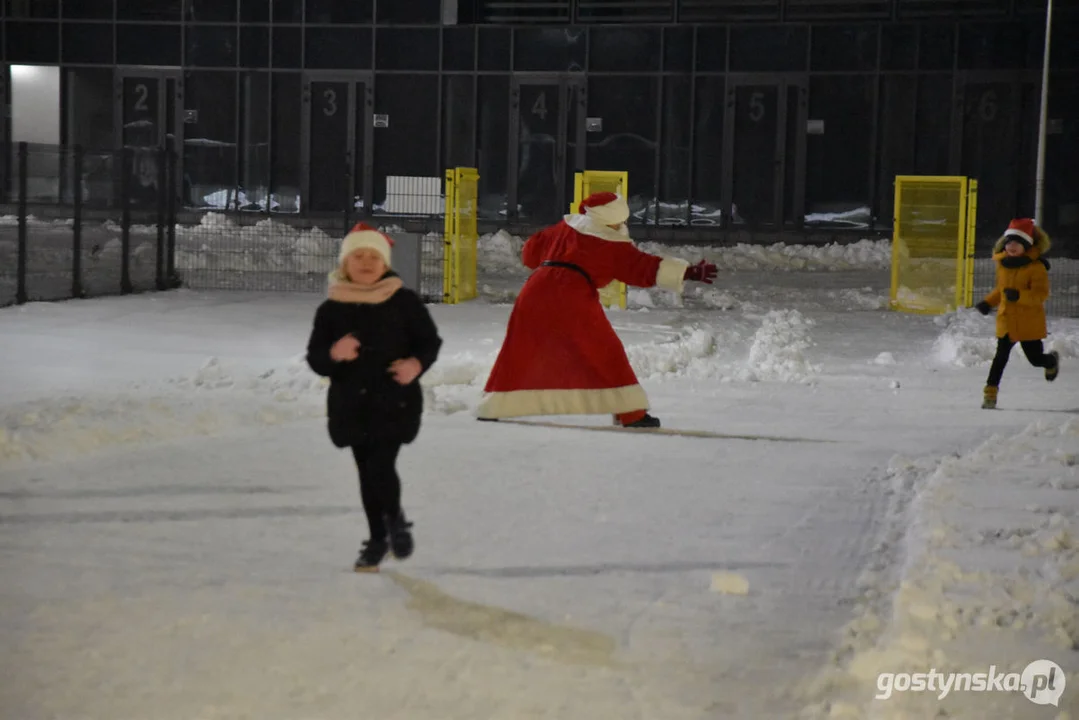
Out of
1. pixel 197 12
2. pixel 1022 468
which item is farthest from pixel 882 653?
pixel 197 12

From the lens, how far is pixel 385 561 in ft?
22.0

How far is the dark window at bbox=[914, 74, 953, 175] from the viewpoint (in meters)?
31.3

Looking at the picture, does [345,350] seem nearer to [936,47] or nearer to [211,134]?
[936,47]

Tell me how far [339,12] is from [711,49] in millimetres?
7870

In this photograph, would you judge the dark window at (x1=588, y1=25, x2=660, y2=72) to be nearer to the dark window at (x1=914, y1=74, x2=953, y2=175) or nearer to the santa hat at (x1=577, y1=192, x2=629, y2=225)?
the dark window at (x1=914, y1=74, x2=953, y2=175)

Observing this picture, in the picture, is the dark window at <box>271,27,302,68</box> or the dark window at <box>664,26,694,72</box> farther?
the dark window at <box>271,27,302,68</box>

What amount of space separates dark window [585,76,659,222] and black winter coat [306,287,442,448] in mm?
26387

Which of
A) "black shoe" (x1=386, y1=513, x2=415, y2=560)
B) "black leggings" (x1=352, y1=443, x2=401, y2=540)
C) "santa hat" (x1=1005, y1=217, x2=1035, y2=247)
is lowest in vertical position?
"black shoe" (x1=386, y1=513, x2=415, y2=560)

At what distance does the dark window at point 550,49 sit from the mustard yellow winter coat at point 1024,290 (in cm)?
2176

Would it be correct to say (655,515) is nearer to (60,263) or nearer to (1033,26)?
(60,263)

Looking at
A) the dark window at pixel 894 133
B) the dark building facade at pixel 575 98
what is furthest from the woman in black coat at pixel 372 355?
the dark building facade at pixel 575 98

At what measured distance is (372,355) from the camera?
6367 millimetres

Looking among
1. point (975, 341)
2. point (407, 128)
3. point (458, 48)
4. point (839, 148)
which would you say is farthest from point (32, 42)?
point (975, 341)

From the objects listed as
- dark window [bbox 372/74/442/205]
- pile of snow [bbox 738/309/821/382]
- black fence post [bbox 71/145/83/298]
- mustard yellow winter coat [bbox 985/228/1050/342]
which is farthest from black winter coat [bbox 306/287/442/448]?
dark window [bbox 372/74/442/205]
